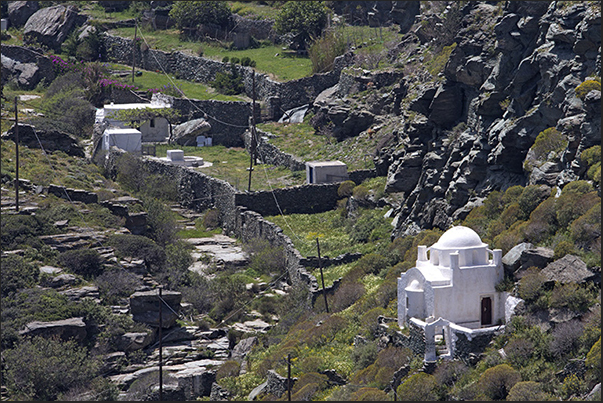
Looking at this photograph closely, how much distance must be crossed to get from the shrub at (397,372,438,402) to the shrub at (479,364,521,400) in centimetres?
190

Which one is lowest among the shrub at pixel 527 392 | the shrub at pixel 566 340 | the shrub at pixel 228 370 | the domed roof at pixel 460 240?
the shrub at pixel 228 370

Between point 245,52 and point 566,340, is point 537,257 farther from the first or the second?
point 245,52

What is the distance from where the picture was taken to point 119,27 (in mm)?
97625

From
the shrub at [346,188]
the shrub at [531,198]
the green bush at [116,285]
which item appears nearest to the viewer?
the shrub at [531,198]

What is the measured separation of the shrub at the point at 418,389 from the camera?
3519 cm

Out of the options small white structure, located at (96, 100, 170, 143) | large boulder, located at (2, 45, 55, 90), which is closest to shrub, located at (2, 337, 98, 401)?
small white structure, located at (96, 100, 170, 143)

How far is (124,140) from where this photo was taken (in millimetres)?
72125

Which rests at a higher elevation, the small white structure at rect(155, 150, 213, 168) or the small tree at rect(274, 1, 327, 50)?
the small tree at rect(274, 1, 327, 50)

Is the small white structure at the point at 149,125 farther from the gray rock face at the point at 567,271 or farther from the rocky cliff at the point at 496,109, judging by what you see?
the gray rock face at the point at 567,271

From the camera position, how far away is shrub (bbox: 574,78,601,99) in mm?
41859

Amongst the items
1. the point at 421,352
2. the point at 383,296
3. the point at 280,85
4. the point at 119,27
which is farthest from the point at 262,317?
the point at 119,27

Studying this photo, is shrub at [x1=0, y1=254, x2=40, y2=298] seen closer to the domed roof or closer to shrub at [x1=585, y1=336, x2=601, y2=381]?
the domed roof

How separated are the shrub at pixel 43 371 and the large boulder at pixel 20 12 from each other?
61.0 m

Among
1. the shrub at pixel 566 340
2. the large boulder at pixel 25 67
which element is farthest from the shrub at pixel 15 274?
the large boulder at pixel 25 67
